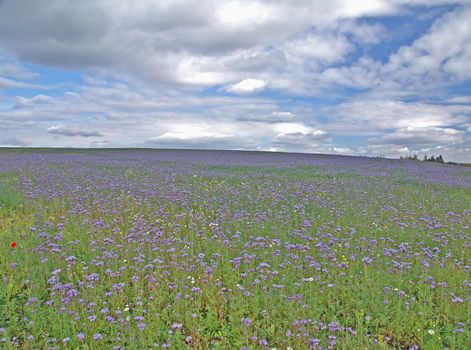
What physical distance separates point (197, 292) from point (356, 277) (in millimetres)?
2139

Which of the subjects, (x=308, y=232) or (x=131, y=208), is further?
(x=131, y=208)

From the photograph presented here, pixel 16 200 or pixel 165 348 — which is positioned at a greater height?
pixel 16 200

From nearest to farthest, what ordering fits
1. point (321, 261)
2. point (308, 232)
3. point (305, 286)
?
point (305, 286)
point (321, 261)
point (308, 232)

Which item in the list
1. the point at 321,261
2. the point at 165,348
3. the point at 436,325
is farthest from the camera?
the point at 321,261

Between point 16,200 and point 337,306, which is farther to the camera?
point 16,200

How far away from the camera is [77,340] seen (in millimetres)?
3758

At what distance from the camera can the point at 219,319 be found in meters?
4.12

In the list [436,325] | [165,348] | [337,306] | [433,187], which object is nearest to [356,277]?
[337,306]

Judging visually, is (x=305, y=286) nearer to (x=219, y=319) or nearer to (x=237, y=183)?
(x=219, y=319)

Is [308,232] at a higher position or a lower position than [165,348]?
higher

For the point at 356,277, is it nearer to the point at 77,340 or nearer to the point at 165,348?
the point at 165,348

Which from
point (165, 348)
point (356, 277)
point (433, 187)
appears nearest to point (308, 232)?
Answer: point (356, 277)

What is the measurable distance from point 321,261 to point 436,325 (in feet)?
6.14

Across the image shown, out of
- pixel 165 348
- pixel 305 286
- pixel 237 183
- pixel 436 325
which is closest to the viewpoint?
pixel 165 348
